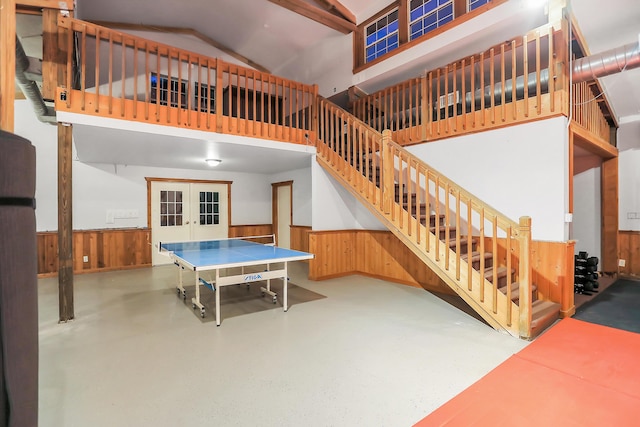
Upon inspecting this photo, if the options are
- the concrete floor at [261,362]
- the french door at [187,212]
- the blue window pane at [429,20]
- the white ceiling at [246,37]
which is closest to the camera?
the concrete floor at [261,362]

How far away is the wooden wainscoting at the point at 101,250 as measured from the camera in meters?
5.64

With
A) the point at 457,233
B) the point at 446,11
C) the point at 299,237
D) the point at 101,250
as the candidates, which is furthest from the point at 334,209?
the point at 101,250

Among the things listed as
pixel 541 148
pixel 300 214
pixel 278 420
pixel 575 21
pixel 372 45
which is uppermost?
pixel 372 45

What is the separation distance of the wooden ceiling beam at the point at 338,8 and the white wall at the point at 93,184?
421 centimetres

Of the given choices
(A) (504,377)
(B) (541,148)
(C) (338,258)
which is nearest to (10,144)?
(A) (504,377)

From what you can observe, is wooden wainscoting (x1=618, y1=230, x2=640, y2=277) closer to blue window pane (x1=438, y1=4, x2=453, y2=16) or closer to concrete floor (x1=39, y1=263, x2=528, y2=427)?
concrete floor (x1=39, y1=263, x2=528, y2=427)

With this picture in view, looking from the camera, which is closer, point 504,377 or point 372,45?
point 504,377

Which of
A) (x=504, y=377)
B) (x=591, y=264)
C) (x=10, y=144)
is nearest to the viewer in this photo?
(x=10, y=144)

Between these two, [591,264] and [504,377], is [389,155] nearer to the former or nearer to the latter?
[504,377]

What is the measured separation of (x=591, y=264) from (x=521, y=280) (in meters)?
2.90

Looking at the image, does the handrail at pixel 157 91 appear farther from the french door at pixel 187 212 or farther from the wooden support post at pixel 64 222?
the french door at pixel 187 212

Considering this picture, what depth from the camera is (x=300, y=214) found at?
302 inches

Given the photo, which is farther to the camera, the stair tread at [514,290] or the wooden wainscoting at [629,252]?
the wooden wainscoting at [629,252]

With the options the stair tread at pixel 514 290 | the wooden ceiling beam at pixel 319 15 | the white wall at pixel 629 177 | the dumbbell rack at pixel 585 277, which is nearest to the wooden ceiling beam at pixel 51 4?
the wooden ceiling beam at pixel 319 15
